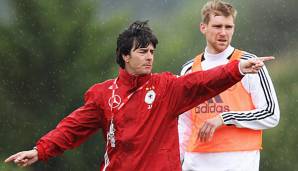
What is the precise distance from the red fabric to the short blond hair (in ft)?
2.27

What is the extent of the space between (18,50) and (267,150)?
3.50m

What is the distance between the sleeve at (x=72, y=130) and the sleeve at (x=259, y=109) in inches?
30.4

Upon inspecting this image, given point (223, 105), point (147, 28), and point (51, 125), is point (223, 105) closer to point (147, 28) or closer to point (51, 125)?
point (147, 28)

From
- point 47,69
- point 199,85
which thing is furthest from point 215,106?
point 47,69

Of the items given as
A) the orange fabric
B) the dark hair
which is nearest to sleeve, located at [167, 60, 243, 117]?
the dark hair

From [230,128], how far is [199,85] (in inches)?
25.1

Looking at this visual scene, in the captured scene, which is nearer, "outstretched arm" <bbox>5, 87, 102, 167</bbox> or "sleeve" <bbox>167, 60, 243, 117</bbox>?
"sleeve" <bbox>167, 60, 243, 117</bbox>

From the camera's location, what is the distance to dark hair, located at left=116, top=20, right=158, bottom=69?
496cm

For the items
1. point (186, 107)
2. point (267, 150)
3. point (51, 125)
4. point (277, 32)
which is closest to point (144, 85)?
point (186, 107)

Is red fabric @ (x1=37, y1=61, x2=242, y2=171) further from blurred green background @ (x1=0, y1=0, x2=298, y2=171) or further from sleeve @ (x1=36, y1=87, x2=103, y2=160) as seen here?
blurred green background @ (x1=0, y1=0, x2=298, y2=171)

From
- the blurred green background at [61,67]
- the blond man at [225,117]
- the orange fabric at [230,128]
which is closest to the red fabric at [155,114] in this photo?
the blond man at [225,117]

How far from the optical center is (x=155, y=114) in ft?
15.8

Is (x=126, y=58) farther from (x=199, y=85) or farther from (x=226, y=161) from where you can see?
(x=226, y=161)

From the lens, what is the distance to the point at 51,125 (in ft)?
35.5
